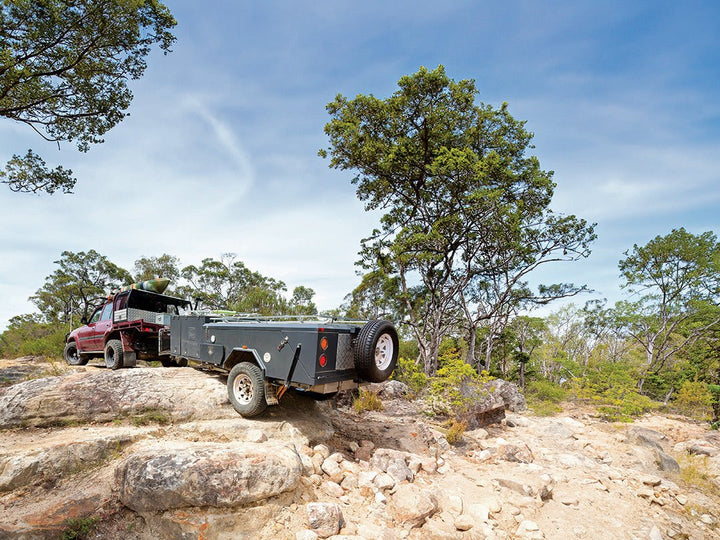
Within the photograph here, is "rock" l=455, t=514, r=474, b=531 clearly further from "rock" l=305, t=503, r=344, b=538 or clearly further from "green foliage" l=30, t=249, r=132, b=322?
"green foliage" l=30, t=249, r=132, b=322

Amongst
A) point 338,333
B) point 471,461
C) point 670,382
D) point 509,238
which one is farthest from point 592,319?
point 338,333

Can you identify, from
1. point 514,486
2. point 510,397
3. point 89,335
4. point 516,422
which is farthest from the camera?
point 510,397

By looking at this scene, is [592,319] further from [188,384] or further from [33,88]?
[33,88]

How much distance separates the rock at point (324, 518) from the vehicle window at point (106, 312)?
29.9 ft

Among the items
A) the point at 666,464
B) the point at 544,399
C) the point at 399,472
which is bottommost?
the point at 544,399

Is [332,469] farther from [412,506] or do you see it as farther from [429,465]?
[429,465]

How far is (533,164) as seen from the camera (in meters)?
15.5

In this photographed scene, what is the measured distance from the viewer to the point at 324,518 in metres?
3.87

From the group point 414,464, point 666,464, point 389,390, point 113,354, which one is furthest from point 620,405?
point 113,354

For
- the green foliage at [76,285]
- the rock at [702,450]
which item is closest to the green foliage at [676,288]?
the rock at [702,450]

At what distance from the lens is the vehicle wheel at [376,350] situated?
5363 mm

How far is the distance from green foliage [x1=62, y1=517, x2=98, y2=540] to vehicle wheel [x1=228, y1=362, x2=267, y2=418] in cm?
227

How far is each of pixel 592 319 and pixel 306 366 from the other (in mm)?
26600

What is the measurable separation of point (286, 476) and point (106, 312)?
910 centimetres
